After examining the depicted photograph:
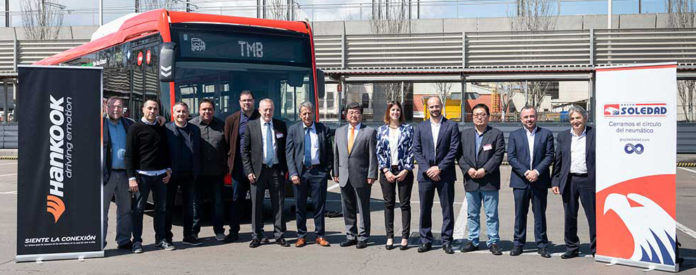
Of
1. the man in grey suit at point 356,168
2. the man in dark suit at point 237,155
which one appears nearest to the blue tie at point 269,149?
the man in dark suit at point 237,155

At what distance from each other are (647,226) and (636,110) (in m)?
1.18

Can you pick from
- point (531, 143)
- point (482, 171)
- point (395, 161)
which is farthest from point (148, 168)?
point (531, 143)

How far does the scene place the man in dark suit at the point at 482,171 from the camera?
741 centimetres

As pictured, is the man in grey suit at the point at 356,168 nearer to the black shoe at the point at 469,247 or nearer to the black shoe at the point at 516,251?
the black shoe at the point at 469,247

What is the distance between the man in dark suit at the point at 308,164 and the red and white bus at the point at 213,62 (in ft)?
6.24

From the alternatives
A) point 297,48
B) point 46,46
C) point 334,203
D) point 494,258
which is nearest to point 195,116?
point 297,48

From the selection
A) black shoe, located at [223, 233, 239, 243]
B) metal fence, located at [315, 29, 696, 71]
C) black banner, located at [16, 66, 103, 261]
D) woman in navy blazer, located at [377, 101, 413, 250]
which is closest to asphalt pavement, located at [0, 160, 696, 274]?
black shoe, located at [223, 233, 239, 243]

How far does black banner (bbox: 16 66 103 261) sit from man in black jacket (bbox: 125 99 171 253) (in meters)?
0.37

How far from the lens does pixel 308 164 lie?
25.7 ft

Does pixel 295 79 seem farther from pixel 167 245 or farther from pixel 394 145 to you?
pixel 167 245

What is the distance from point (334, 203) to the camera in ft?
39.1

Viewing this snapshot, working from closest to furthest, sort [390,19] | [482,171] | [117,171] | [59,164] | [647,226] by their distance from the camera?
1. [647,226]
2. [59,164]
3. [482,171]
4. [117,171]
5. [390,19]

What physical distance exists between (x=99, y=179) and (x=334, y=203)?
17.6ft

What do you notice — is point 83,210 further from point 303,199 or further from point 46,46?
point 46,46
